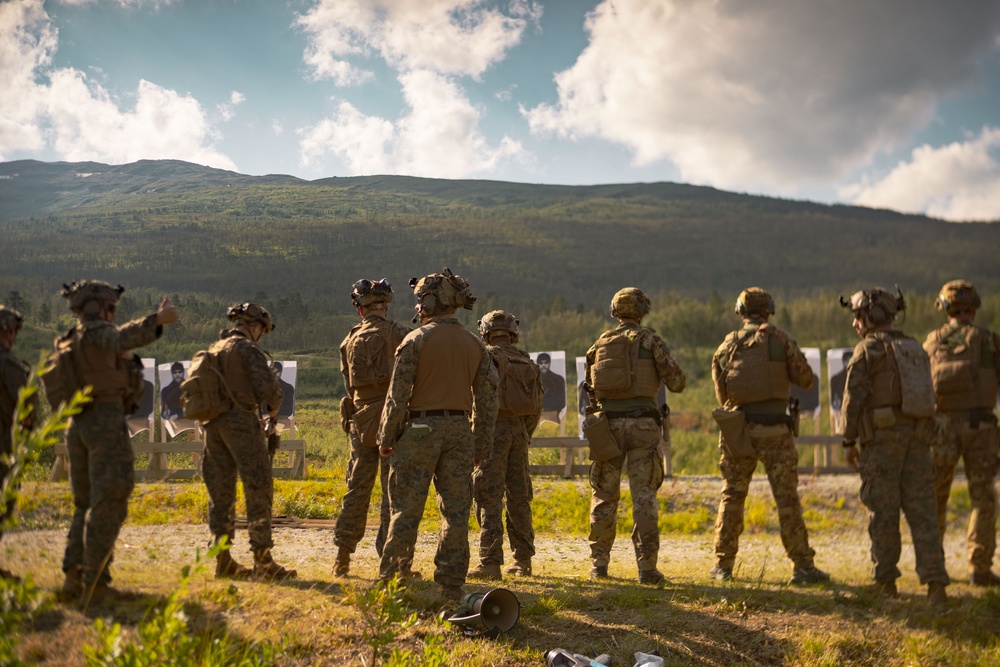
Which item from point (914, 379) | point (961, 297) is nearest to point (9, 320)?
point (914, 379)

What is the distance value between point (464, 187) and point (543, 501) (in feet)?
62.0

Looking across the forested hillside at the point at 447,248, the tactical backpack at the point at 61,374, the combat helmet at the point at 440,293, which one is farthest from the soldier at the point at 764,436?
the forested hillside at the point at 447,248

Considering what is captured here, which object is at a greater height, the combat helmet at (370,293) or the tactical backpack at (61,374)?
the combat helmet at (370,293)

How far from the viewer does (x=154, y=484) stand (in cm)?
1245

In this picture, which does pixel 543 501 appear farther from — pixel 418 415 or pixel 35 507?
pixel 35 507

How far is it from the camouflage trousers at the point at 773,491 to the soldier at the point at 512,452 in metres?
1.88

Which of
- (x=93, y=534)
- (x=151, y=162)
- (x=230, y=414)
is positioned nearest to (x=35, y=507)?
(x=93, y=534)

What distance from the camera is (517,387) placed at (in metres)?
8.58

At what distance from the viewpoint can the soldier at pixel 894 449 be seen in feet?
24.6

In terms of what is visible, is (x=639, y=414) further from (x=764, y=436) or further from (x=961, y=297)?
(x=961, y=297)

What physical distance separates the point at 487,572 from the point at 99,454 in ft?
12.3

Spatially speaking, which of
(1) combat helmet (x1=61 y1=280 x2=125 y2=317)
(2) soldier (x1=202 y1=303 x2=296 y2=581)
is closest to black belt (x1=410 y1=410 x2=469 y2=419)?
(2) soldier (x1=202 y1=303 x2=296 y2=581)

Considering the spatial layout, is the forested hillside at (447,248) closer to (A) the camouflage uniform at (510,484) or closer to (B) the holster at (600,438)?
(A) the camouflage uniform at (510,484)

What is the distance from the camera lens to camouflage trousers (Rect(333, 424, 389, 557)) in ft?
24.8
